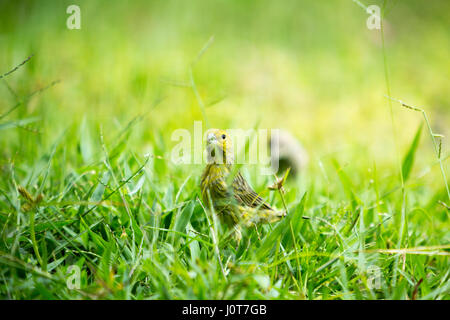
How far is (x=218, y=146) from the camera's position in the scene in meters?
2.44

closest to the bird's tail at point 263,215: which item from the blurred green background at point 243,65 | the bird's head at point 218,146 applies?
the bird's head at point 218,146

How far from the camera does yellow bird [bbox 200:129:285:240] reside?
2191 mm

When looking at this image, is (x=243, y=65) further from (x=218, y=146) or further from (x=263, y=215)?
(x=263, y=215)

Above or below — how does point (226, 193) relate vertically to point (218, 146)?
below

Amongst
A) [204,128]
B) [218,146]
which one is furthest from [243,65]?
[218,146]

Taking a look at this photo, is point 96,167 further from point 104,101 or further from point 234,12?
point 234,12

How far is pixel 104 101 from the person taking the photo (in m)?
4.37

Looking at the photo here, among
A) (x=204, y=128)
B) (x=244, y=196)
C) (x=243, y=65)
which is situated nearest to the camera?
(x=244, y=196)

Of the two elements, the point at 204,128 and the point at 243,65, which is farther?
the point at 243,65

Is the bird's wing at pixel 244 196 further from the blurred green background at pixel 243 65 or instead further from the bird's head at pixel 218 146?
the blurred green background at pixel 243 65

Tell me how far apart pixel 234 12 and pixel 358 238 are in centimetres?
469

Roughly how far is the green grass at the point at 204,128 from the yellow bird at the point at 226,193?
0.25 feet

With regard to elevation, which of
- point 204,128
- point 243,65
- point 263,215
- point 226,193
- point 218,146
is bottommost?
point 263,215

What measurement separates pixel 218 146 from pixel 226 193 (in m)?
0.31
